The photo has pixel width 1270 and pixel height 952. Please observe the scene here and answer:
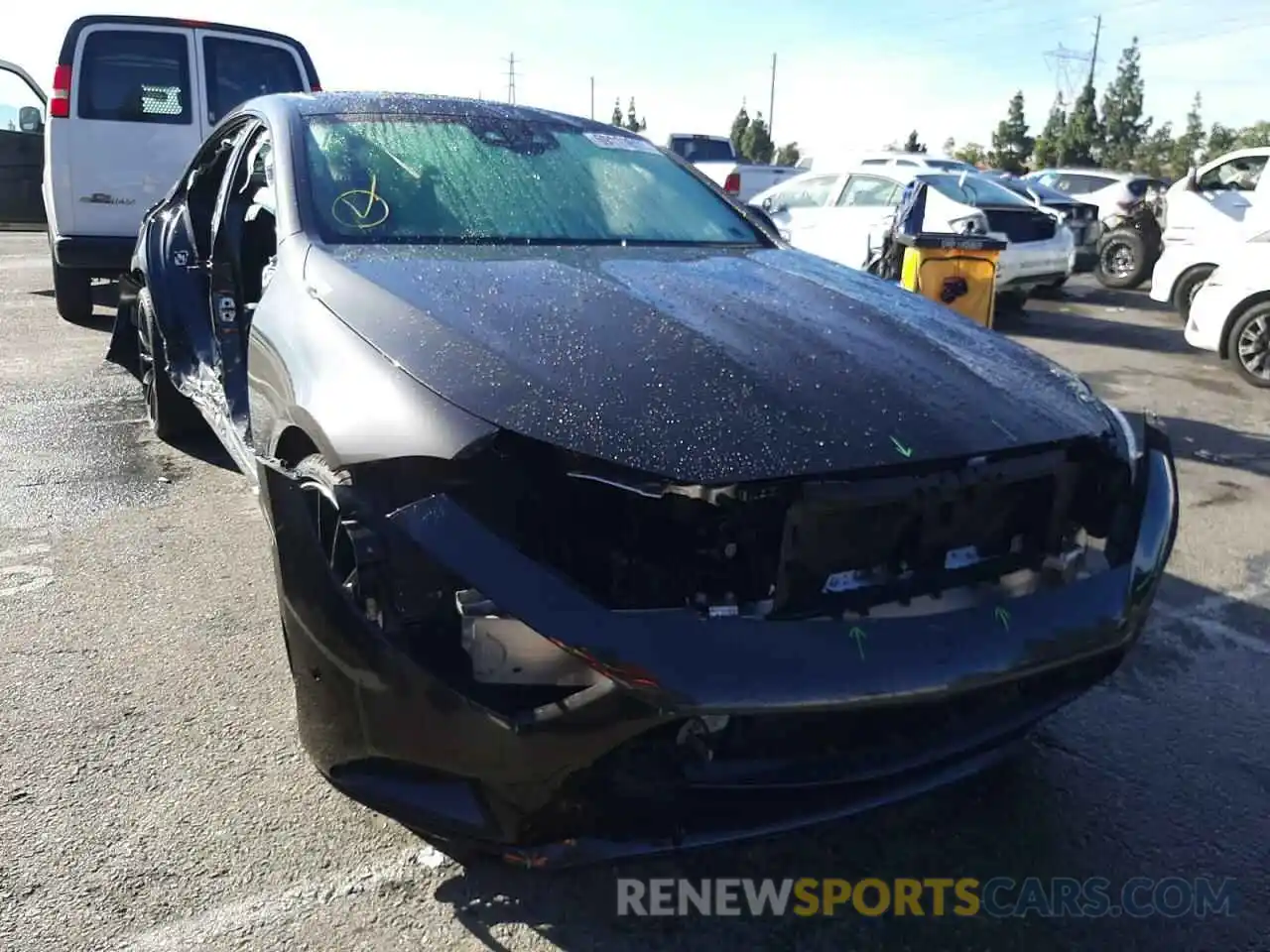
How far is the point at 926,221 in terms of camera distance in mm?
9875

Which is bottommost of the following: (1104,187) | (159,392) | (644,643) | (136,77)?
(159,392)

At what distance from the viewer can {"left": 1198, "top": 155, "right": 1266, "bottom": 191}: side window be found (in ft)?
38.1

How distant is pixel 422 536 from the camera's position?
1841 mm

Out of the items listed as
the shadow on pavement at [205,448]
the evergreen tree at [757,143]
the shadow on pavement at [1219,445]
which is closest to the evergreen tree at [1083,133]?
the evergreen tree at [757,143]

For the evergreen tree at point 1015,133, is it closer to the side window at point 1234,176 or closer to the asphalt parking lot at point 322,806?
the side window at point 1234,176

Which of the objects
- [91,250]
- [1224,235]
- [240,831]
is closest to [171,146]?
[91,250]

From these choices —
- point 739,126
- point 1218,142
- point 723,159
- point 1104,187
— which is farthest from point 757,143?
point 1104,187

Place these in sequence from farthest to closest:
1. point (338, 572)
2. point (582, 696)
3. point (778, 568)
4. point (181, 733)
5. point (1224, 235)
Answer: point (1224, 235), point (181, 733), point (338, 572), point (778, 568), point (582, 696)

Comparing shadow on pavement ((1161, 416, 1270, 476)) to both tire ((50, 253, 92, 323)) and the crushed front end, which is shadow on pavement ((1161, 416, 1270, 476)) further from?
tire ((50, 253, 92, 323))

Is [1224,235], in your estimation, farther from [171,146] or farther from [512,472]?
[512,472]

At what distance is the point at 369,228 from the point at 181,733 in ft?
4.75

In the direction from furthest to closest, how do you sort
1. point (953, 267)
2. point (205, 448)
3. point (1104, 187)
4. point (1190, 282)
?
point (1104, 187) < point (1190, 282) < point (953, 267) < point (205, 448)

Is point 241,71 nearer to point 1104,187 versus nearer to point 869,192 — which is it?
point 869,192

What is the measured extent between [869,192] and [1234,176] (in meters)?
5.09
